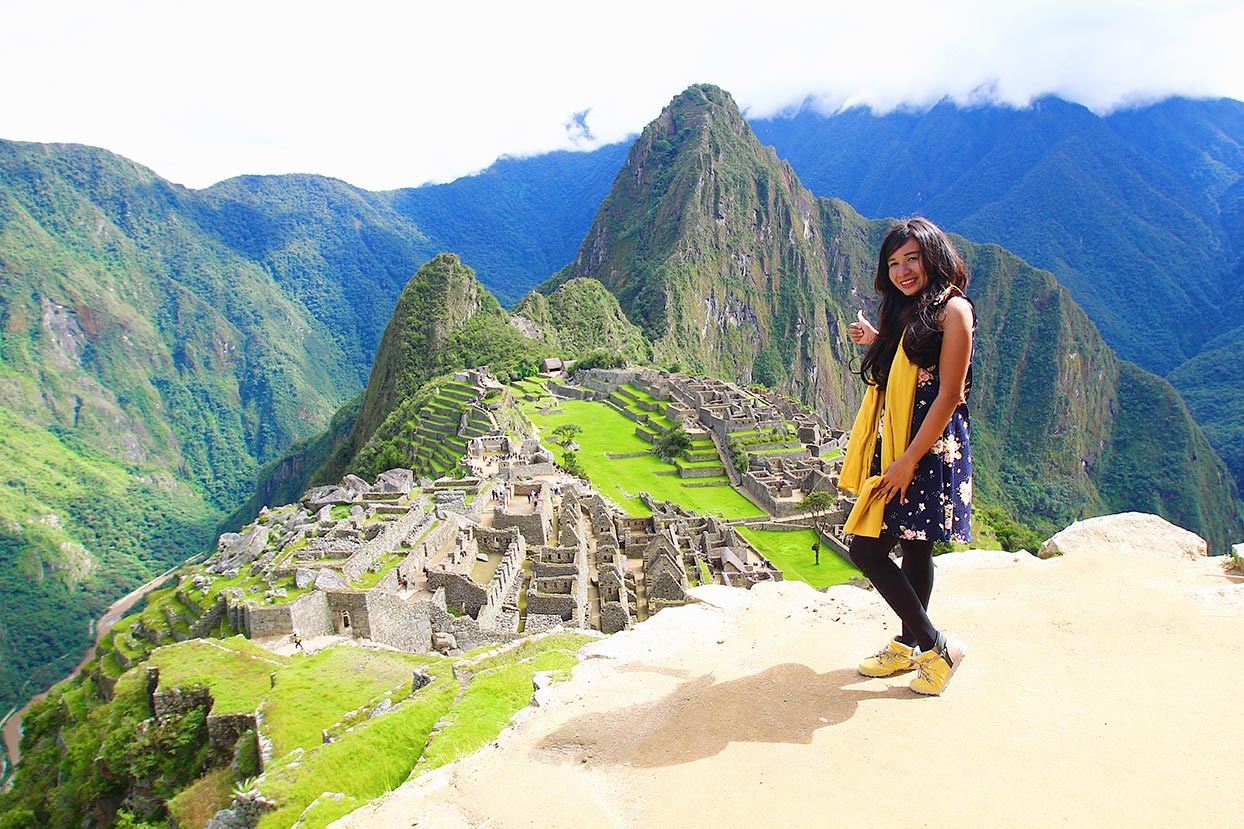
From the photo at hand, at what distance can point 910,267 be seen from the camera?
4.81m

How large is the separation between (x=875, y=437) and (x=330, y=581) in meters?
14.5

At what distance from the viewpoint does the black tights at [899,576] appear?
15.9ft

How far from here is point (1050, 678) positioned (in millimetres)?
5035

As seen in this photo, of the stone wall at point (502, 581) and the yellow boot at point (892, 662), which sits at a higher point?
the yellow boot at point (892, 662)

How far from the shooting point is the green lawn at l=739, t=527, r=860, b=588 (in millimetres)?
30375

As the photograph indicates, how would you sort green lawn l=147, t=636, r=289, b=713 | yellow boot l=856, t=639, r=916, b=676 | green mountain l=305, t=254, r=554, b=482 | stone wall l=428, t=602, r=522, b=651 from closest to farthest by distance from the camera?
1. yellow boot l=856, t=639, r=916, b=676
2. green lawn l=147, t=636, r=289, b=713
3. stone wall l=428, t=602, r=522, b=651
4. green mountain l=305, t=254, r=554, b=482

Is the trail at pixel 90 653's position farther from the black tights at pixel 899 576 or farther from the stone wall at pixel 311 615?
the black tights at pixel 899 576

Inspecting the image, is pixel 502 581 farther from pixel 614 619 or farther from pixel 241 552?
pixel 241 552

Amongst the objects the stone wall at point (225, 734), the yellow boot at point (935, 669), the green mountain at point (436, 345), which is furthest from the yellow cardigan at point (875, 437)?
the green mountain at point (436, 345)

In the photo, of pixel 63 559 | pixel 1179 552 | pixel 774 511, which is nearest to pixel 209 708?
pixel 1179 552

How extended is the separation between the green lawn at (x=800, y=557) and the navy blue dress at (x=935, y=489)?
2425 cm

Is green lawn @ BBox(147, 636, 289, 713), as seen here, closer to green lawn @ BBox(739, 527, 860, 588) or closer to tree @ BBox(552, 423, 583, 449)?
green lawn @ BBox(739, 527, 860, 588)

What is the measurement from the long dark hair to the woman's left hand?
0.66 metres

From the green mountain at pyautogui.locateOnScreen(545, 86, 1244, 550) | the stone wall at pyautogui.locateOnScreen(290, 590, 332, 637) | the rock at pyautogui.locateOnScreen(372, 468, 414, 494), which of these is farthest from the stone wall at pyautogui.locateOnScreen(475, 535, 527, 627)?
the green mountain at pyautogui.locateOnScreen(545, 86, 1244, 550)
